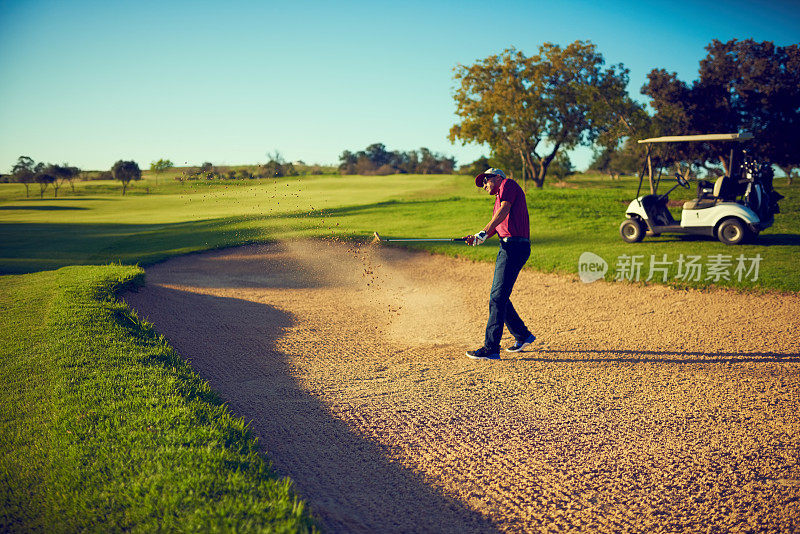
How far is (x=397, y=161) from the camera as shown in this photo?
8262 centimetres

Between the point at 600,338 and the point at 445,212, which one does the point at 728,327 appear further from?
the point at 445,212

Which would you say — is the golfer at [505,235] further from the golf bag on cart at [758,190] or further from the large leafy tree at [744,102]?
the large leafy tree at [744,102]

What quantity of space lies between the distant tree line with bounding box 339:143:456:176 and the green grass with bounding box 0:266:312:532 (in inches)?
2785

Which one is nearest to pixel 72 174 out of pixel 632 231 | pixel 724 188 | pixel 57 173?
pixel 57 173

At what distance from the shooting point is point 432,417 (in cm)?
524

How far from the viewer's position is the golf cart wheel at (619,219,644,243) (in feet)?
47.9

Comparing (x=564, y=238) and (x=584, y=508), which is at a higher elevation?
(x=564, y=238)

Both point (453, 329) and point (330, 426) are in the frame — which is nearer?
point (330, 426)

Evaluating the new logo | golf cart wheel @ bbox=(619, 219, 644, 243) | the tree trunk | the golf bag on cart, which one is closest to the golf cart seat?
the golf bag on cart

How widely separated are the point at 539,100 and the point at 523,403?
3743cm

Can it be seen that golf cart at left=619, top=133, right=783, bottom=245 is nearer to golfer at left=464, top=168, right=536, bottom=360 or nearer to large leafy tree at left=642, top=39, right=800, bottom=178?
golfer at left=464, top=168, right=536, bottom=360

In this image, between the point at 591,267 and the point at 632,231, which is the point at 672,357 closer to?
the point at 591,267

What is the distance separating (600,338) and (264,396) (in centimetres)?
509

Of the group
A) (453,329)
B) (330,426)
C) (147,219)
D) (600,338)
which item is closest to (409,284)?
(453,329)
